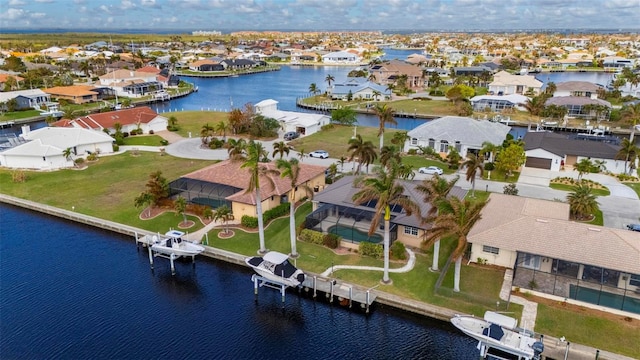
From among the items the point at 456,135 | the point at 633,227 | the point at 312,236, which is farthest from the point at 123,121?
the point at 633,227

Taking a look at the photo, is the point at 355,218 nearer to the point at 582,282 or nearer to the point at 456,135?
the point at 582,282

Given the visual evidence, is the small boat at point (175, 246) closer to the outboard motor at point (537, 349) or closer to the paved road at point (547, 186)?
the outboard motor at point (537, 349)

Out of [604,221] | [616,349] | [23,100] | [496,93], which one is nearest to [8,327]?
[616,349]

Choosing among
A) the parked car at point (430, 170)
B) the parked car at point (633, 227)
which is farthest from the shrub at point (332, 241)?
the parked car at point (633, 227)

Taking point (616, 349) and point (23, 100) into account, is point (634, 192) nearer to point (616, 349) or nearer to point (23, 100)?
point (616, 349)

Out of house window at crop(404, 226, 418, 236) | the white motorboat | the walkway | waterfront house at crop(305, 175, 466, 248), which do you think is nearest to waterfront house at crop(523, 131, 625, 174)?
waterfront house at crop(305, 175, 466, 248)

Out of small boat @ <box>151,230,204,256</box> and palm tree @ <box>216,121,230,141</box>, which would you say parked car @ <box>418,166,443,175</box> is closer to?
palm tree @ <box>216,121,230,141</box>
